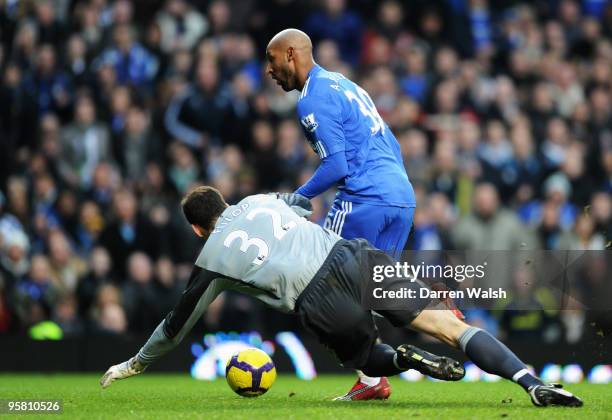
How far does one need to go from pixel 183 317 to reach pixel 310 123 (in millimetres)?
1540

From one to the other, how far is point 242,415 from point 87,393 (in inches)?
103

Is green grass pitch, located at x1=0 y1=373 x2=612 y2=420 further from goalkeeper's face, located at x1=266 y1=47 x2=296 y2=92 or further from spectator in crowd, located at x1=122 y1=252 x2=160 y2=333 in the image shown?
goalkeeper's face, located at x1=266 y1=47 x2=296 y2=92

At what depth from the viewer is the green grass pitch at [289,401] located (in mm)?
6922

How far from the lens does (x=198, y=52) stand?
15594 millimetres

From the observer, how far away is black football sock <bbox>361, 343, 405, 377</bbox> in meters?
7.71

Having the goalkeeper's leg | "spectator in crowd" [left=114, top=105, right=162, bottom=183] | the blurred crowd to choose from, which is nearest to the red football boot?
the goalkeeper's leg

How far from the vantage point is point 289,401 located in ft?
26.8

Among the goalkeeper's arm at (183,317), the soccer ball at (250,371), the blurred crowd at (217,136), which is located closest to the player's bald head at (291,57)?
the goalkeeper's arm at (183,317)

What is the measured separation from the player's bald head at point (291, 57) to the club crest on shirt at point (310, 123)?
0.34m

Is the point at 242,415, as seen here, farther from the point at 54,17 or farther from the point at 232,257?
the point at 54,17

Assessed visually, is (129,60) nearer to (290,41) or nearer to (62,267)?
(62,267)

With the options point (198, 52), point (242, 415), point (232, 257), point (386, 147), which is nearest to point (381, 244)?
point (386, 147)

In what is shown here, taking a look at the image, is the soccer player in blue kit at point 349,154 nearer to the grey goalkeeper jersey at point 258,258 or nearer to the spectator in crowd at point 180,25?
the grey goalkeeper jersey at point 258,258

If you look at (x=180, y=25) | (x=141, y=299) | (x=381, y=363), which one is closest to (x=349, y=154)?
(x=381, y=363)
